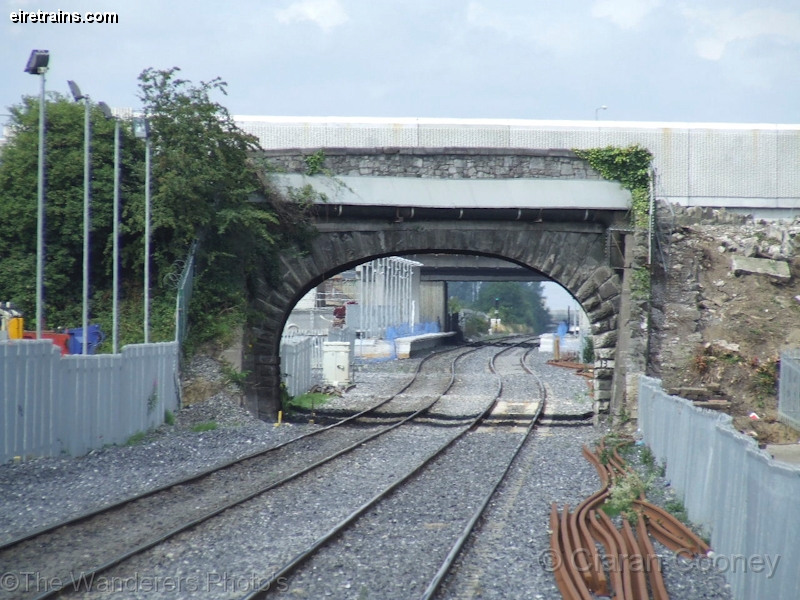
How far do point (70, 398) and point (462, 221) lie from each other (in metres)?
8.97

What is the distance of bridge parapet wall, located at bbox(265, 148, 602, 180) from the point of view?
17875mm

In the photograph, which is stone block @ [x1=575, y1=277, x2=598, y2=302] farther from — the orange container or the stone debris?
the orange container

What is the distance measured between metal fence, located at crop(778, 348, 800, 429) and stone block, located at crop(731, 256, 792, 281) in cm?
227

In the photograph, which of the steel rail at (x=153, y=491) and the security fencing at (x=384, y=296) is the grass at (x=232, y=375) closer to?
the steel rail at (x=153, y=491)

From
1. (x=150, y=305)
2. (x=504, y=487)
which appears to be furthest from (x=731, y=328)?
(x=150, y=305)

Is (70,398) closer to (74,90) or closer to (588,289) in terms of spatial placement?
(74,90)

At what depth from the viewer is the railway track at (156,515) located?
6.85 m

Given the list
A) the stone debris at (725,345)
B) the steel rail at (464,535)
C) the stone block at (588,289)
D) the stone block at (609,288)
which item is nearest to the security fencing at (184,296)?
the steel rail at (464,535)

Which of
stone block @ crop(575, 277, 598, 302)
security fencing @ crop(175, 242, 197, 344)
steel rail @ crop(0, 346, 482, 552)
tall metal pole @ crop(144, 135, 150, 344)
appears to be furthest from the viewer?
stone block @ crop(575, 277, 598, 302)

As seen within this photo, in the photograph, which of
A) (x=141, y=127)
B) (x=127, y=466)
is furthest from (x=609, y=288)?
(x=127, y=466)

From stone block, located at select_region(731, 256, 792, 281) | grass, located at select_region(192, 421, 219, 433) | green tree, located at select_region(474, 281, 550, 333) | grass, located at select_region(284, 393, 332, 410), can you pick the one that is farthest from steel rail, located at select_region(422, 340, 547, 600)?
green tree, located at select_region(474, 281, 550, 333)

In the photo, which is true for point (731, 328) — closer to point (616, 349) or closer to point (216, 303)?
point (616, 349)

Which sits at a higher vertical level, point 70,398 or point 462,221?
point 462,221

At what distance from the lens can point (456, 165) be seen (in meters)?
18.0
